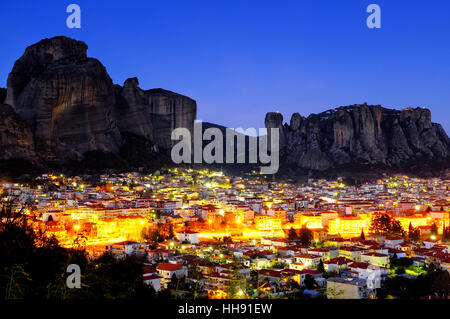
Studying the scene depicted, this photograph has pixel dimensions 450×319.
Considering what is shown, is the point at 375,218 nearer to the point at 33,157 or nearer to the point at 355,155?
the point at 33,157

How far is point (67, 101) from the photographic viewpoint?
108ft

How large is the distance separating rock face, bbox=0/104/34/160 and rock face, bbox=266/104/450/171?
28.1m

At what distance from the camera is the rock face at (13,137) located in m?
29.1

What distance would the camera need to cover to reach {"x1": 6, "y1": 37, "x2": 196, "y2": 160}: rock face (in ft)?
105

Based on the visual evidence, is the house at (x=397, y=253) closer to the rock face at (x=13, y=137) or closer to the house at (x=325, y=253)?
the house at (x=325, y=253)

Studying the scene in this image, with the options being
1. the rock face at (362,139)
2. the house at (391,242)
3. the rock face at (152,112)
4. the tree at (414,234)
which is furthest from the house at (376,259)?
the rock face at (362,139)

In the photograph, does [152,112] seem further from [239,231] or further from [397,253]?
[397,253]

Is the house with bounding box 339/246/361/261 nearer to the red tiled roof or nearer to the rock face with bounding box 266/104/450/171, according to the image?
the red tiled roof

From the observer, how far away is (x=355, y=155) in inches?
2000

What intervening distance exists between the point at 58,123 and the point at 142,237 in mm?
17043

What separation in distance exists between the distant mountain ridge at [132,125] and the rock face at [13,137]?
0.18 ft

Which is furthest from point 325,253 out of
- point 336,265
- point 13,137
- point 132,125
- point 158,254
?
point 132,125

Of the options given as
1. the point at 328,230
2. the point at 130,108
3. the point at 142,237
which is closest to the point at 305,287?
the point at 142,237

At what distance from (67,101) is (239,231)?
58.4 feet
